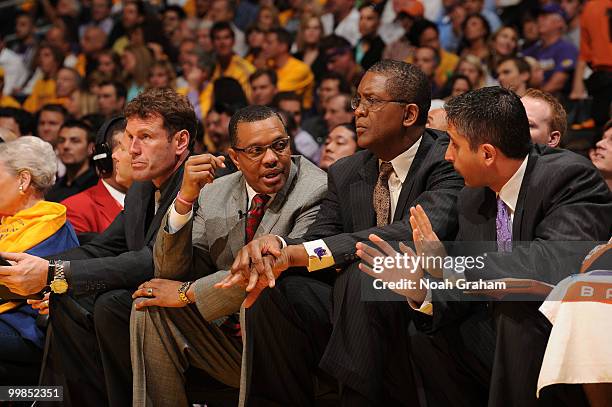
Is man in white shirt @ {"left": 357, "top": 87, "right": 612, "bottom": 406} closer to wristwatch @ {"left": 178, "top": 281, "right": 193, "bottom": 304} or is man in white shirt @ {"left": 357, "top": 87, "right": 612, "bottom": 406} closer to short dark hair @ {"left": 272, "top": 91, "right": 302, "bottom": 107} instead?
wristwatch @ {"left": 178, "top": 281, "right": 193, "bottom": 304}

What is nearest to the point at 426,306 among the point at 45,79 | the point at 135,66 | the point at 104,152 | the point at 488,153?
the point at 488,153

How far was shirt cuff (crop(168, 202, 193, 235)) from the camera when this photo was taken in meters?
3.95

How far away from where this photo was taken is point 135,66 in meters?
10.6

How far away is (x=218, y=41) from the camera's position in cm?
1025

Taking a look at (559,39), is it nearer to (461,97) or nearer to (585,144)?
(585,144)

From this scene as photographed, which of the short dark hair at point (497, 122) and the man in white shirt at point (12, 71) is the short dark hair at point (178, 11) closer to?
the man in white shirt at point (12, 71)

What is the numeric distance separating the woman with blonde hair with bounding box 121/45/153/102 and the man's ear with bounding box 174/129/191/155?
611 centimetres

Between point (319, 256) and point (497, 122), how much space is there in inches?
32.4

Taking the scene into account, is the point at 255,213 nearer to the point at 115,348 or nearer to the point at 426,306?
the point at 115,348

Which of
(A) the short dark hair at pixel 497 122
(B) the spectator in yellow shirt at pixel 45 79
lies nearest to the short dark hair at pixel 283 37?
(B) the spectator in yellow shirt at pixel 45 79

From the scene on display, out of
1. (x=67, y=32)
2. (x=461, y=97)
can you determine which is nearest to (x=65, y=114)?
(x=67, y=32)

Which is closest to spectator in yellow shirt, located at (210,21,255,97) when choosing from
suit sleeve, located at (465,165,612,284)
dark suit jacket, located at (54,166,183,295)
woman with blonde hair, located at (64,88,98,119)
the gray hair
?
woman with blonde hair, located at (64,88,98,119)

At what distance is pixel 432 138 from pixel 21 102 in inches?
332

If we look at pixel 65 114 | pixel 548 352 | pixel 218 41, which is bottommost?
pixel 548 352
